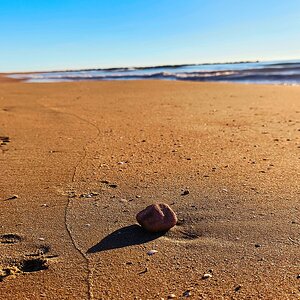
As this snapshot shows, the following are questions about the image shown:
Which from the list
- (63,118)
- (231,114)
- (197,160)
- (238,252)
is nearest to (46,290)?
(238,252)

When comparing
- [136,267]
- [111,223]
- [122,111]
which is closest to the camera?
[136,267]

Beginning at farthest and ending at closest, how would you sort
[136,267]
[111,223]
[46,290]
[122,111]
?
[122,111] → [111,223] → [136,267] → [46,290]

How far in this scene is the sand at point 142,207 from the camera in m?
2.07

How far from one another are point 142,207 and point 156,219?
440 millimetres

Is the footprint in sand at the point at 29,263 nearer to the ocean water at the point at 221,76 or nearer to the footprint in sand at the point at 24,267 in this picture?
the footprint in sand at the point at 24,267

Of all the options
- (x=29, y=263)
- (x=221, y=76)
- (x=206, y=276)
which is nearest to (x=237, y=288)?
(x=206, y=276)

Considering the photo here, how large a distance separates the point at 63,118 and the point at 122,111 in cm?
144

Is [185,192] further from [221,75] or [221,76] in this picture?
[221,75]

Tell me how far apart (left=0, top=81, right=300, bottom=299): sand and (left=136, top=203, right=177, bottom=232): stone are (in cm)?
6

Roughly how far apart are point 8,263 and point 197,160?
2266 millimetres

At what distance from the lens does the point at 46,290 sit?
2.03m

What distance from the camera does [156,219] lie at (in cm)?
256

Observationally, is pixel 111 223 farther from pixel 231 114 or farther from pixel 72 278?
pixel 231 114

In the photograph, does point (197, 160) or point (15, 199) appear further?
point (197, 160)
